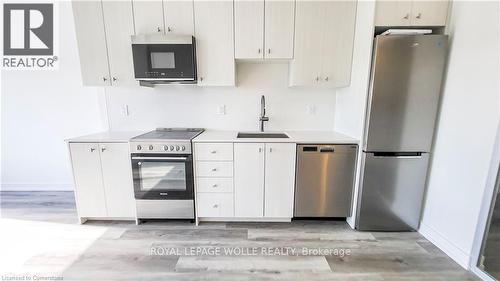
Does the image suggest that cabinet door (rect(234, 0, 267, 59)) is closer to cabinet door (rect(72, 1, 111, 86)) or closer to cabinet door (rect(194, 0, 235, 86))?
cabinet door (rect(194, 0, 235, 86))

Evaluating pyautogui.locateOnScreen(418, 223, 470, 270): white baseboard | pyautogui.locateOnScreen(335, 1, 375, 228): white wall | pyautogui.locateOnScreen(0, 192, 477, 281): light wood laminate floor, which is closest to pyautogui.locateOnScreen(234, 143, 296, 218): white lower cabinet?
pyautogui.locateOnScreen(0, 192, 477, 281): light wood laminate floor

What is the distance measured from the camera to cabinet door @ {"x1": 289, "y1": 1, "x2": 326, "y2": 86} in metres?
2.17

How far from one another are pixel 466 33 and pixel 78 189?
3727 millimetres

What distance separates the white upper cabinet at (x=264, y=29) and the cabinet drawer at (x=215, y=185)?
1.27 metres

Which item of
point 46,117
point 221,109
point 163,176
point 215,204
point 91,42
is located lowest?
point 215,204

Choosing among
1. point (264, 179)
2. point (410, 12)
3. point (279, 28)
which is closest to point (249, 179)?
point (264, 179)

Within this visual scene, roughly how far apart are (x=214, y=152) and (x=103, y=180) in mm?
1164

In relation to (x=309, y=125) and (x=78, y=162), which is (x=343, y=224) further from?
(x=78, y=162)

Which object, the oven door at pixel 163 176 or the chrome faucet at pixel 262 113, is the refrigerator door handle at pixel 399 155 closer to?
the chrome faucet at pixel 262 113

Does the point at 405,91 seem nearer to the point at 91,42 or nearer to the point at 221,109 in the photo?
the point at 221,109

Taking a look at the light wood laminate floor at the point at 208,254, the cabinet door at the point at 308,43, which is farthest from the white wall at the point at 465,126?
the cabinet door at the point at 308,43

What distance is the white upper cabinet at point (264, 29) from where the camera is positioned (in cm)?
216

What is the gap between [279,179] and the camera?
221cm
